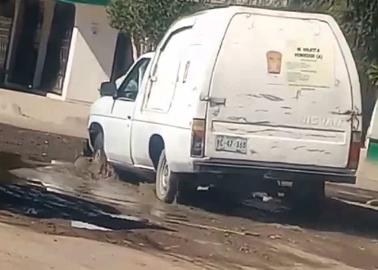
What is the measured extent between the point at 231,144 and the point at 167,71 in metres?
1.68

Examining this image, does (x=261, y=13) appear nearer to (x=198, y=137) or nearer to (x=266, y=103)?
(x=266, y=103)

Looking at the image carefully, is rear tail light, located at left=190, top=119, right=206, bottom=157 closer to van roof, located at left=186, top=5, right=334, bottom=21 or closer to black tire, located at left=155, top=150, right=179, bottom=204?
black tire, located at left=155, top=150, right=179, bottom=204

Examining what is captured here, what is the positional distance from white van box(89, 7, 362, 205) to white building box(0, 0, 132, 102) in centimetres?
1720

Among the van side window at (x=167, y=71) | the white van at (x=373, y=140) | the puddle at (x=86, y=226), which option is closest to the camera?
the puddle at (x=86, y=226)

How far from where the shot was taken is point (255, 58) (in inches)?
531

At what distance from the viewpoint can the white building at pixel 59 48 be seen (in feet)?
106

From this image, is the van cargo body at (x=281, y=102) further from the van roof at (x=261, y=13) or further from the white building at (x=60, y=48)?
the white building at (x=60, y=48)

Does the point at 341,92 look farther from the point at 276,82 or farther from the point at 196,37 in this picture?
the point at 196,37

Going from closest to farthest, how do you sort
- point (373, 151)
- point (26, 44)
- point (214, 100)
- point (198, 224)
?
point (198, 224), point (214, 100), point (373, 151), point (26, 44)

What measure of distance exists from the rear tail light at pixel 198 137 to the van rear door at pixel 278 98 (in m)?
0.06

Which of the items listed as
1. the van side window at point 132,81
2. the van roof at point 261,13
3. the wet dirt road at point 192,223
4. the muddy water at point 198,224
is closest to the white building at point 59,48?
the van side window at point 132,81

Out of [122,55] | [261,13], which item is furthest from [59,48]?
[261,13]

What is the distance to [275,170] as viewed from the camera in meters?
13.5

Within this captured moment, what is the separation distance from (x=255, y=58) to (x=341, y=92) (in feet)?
3.39
